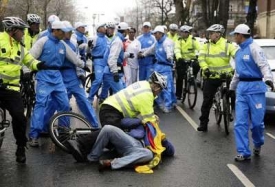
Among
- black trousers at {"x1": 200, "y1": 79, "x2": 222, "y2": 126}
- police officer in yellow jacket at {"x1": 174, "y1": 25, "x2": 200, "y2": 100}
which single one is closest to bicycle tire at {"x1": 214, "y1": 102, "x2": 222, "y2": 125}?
black trousers at {"x1": 200, "y1": 79, "x2": 222, "y2": 126}

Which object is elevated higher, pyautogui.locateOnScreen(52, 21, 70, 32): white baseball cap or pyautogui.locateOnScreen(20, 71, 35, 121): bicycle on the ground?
pyautogui.locateOnScreen(52, 21, 70, 32): white baseball cap

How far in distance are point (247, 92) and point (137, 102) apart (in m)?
1.77

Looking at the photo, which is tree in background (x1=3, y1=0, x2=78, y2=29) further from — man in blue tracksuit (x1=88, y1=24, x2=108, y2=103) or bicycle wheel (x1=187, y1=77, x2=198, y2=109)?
bicycle wheel (x1=187, y1=77, x2=198, y2=109)

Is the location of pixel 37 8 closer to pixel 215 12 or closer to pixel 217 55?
pixel 215 12

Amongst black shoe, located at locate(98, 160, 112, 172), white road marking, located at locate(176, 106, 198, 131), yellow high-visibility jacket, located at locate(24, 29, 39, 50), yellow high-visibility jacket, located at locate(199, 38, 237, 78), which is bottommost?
white road marking, located at locate(176, 106, 198, 131)

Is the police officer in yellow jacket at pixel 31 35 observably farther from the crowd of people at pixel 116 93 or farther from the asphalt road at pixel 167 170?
the asphalt road at pixel 167 170

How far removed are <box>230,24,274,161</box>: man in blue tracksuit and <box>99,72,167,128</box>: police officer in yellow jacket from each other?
1.31m

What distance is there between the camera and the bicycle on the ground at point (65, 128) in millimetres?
7814

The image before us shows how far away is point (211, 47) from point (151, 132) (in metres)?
3.30

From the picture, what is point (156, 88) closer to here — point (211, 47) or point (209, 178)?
point (209, 178)

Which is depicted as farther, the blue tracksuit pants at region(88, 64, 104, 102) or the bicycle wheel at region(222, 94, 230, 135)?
the blue tracksuit pants at region(88, 64, 104, 102)

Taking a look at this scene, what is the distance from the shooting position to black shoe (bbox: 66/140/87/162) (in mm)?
7512

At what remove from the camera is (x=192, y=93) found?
1353 cm

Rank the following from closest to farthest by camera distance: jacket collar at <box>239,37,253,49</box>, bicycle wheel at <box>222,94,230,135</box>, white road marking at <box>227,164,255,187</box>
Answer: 1. white road marking at <box>227,164,255,187</box>
2. jacket collar at <box>239,37,253,49</box>
3. bicycle wheel at <box>222,94,230,135</box>
